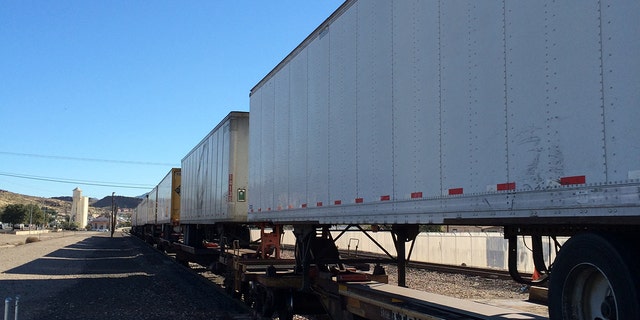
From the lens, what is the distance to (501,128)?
4391 millimetres

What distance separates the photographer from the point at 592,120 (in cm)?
356

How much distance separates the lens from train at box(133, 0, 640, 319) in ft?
11.4

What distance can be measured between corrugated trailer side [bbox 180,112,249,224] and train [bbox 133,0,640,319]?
16.5 ft

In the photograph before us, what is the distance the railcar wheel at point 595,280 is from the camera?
3346mm

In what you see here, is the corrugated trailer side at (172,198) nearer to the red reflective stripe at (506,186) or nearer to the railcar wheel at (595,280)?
the red reflective stripe at (506,186)

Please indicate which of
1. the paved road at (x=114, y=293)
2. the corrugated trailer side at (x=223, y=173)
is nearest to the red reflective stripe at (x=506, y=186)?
the paved road at (x=114, y=293)

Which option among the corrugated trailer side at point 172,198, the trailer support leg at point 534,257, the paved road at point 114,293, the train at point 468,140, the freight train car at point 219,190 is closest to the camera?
the train at point 468,140

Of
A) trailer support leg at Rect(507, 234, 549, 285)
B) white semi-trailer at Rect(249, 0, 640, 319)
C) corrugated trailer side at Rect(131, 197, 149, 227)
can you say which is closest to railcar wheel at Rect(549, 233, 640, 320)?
white semi-trailer at Rect(249, 0, 640, 319)

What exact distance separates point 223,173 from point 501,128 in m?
12.7

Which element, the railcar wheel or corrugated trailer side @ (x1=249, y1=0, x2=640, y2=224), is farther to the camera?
corrugated trailer side @ (x1=249, y1=0, x2=640, y2=224)

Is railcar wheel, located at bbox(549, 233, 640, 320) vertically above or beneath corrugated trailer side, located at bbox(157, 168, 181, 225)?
beneath

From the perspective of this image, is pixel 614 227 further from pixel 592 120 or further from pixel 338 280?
pixel 338 280

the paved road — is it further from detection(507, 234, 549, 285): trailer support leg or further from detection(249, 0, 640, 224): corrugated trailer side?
detection(507, 234, 549, 285): trailer support leg

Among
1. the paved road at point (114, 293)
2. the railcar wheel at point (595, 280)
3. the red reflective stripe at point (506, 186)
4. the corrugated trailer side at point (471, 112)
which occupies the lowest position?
the paved road at point (114, 293)
